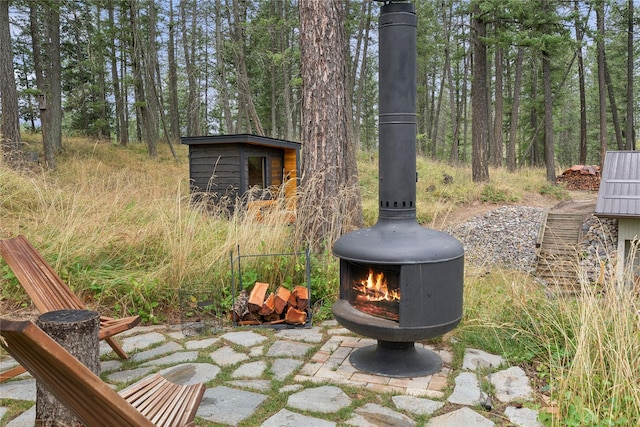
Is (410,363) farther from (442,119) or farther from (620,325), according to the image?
(442,119)

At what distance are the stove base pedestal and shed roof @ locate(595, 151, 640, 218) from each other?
783 cm

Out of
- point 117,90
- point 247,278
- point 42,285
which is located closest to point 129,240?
point 247,278

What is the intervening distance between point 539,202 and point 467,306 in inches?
440

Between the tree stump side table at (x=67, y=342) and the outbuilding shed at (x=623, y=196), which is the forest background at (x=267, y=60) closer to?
the outbuilding shed at (x=623, y=196)

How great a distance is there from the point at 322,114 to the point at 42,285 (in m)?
2.97

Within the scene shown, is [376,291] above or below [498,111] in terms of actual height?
below

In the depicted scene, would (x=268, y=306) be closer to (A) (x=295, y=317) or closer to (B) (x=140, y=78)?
(A) (x=295, y=317)

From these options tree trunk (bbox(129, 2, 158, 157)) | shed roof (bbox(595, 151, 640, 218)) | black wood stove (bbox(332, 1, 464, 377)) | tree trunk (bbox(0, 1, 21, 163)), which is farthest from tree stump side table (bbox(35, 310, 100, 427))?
tree trunk (bbox(129, 2, 158, 157))

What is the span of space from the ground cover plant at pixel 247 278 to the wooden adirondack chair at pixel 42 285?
898 mm

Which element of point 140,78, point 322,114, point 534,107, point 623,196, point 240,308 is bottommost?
point 240,308

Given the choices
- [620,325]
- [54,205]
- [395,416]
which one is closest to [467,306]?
[620,325]

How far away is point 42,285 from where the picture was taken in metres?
2.98

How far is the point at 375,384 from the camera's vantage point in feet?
9.09

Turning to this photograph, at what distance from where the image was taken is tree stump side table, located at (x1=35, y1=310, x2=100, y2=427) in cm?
221
